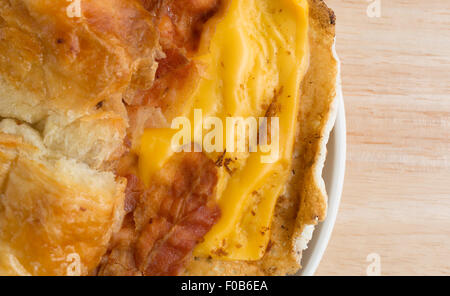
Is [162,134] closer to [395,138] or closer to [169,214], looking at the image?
[169,214]

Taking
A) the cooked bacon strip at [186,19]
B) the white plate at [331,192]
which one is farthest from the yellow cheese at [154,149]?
the white plate at [331,192]

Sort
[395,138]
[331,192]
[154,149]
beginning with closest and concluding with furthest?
1. [154,149]
2. [331,192]
3. [395,138]

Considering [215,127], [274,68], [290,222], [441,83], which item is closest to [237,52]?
[274,68]

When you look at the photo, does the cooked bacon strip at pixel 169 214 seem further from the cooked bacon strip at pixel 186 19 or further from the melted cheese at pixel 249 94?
the cooked bacon strip at pixel 186 19

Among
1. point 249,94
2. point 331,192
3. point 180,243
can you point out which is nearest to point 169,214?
point 180,243

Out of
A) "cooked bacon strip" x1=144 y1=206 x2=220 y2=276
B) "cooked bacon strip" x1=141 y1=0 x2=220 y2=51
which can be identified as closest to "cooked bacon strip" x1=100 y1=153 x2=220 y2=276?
"cooked bacon strip" x1=144 y1=206 x2=220 y2=276

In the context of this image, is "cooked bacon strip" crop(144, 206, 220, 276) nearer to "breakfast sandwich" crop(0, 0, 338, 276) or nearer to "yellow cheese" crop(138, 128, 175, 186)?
"breakfast sandwich" crop(0, 0, 338, 276)
